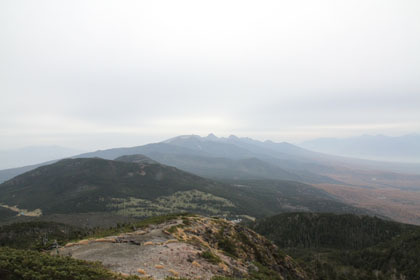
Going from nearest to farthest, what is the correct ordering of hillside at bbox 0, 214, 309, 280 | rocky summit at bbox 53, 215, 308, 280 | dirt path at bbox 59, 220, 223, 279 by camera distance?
1. hillside at bbox 0, 214, 309, 280
2. dirt path at bbox 59, 220, 223, 279
3. rocky summit at bbox 53, 215, 308, 280

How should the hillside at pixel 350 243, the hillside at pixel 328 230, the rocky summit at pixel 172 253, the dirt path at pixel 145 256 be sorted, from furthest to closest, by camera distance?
→ the hillside at pixel 328 230 → the hillside at pixel 350 243 → the rocky summit at pixel 172 253 → the dirt path at pixel 145 256

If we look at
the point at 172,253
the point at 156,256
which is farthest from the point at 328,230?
the point at 156,256

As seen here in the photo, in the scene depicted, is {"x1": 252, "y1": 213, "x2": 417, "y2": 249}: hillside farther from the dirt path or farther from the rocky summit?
the dirt path

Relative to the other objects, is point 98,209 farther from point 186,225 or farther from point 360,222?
point 360,222

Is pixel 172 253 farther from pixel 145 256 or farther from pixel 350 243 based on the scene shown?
pixel 350 243

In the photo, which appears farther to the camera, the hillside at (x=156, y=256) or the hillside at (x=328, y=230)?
the hillside at (x=328, y=230)

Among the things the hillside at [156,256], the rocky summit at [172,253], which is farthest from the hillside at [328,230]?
the rocky summit at [172,253]

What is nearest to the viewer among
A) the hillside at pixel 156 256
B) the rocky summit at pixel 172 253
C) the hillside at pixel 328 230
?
the hillside at pixel 156 256

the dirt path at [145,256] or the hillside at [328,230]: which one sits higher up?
the dirt path at [145,256]

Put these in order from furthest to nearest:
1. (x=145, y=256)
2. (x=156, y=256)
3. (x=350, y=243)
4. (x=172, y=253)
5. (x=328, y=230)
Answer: (x=328, y=230), (x=350, y=243), (x=172, y=253), (x=156, y=256), (x=145, y=256)

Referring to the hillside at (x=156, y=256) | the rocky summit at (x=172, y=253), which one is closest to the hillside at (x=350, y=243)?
the hillside at (x=156, y=256)

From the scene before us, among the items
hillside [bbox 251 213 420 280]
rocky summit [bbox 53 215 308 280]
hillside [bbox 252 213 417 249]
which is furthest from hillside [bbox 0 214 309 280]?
hillside [bbox 252 213 417 249]

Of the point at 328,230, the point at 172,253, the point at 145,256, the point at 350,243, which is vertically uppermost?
the point at 145,256

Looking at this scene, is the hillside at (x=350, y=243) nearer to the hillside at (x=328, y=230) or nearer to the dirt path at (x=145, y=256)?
the hillside at (x=328, y=230)
